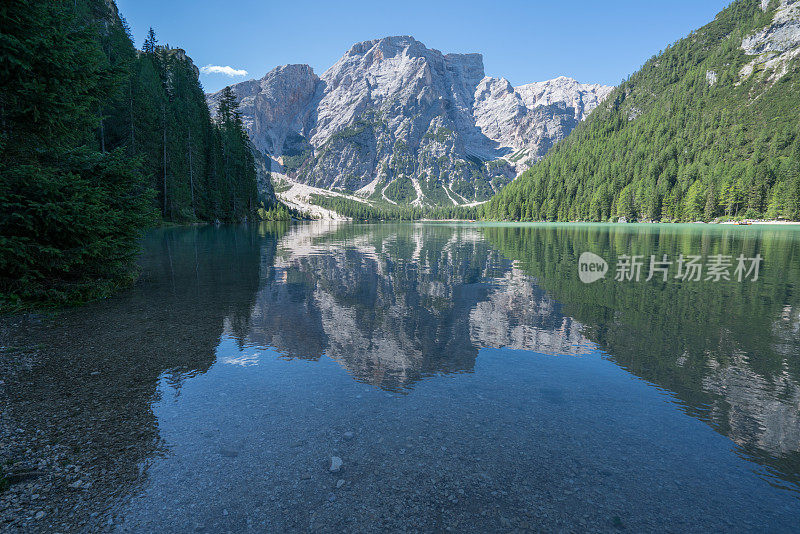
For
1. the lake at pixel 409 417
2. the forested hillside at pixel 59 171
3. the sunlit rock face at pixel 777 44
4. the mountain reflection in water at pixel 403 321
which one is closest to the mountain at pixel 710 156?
the sunlit rock face at pixel 777 44

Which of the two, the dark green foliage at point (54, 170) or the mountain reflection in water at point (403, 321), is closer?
the mountain reflection in water at point (403, 321)

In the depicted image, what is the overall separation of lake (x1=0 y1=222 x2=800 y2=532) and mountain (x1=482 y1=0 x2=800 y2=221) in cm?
14184

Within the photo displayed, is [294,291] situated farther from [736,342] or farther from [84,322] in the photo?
[736,342]

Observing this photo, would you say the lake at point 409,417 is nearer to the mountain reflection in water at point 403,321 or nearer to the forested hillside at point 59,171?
the mountain reflection in water at point 403,321

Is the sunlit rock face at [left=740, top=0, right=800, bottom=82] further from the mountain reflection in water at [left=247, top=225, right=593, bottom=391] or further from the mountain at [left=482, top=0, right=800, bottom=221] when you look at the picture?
the mountain reflection in water at [left=247, top=225, right=593, bottom=391]

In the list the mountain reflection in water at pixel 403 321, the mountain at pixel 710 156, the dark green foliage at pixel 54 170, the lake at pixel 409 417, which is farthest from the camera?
the mountain at pixel 710 156

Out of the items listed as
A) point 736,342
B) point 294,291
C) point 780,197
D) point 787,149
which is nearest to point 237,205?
point 294,291

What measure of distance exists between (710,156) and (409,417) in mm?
193714

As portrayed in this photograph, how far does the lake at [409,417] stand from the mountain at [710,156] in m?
142

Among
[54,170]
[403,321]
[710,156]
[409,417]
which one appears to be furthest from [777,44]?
[54,170]

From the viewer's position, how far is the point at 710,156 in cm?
14512

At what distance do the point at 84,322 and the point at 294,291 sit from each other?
7276mm

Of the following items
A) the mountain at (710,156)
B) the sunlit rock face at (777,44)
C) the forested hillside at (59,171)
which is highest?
the sunlit rock face at (777,44)

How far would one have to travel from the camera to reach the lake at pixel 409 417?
405 cm
